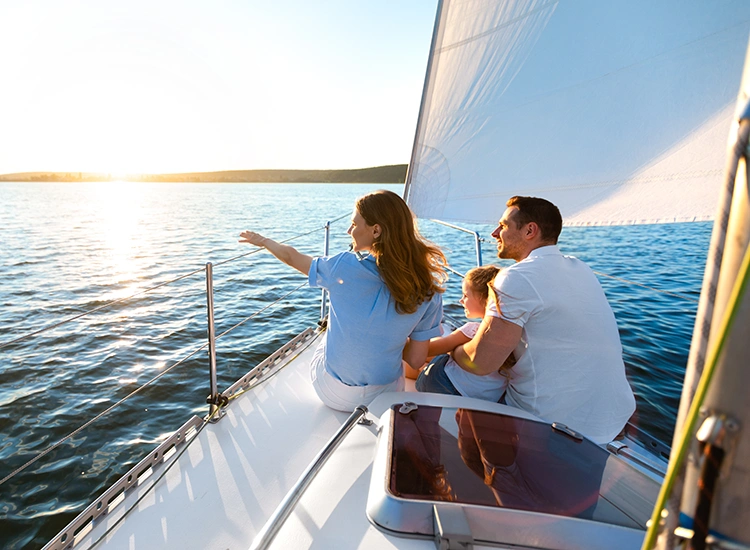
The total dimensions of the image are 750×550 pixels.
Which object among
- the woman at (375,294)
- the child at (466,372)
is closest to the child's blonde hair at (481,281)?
the child at (466,372)

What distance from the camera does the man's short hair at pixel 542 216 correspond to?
1.72m

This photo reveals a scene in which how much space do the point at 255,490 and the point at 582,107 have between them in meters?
2.19

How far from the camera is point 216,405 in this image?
2.08 m

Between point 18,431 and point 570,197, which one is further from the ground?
point 570,197

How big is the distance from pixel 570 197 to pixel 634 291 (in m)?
4.67

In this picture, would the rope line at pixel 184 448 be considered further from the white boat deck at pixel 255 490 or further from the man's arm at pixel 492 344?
the man's arm at pixel 492 344

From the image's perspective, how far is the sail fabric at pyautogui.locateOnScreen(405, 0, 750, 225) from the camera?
6.24ft

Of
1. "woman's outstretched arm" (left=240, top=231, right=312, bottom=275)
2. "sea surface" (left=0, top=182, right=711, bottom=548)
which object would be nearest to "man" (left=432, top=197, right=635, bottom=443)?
"sea surface" (left=0, top=182, right=711, bottom=548)

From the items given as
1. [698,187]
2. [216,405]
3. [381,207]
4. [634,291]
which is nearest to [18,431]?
[216,405]

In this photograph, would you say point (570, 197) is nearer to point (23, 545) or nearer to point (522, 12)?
point (522, 12)

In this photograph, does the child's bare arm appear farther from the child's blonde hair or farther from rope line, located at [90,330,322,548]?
rope line, located at [90,330,322,548]

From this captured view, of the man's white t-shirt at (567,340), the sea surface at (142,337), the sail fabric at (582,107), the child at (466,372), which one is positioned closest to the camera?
the man's white t-shirt at (567,340)

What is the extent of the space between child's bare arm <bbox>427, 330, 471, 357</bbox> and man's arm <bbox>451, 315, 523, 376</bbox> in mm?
267

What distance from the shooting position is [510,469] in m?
1.08
